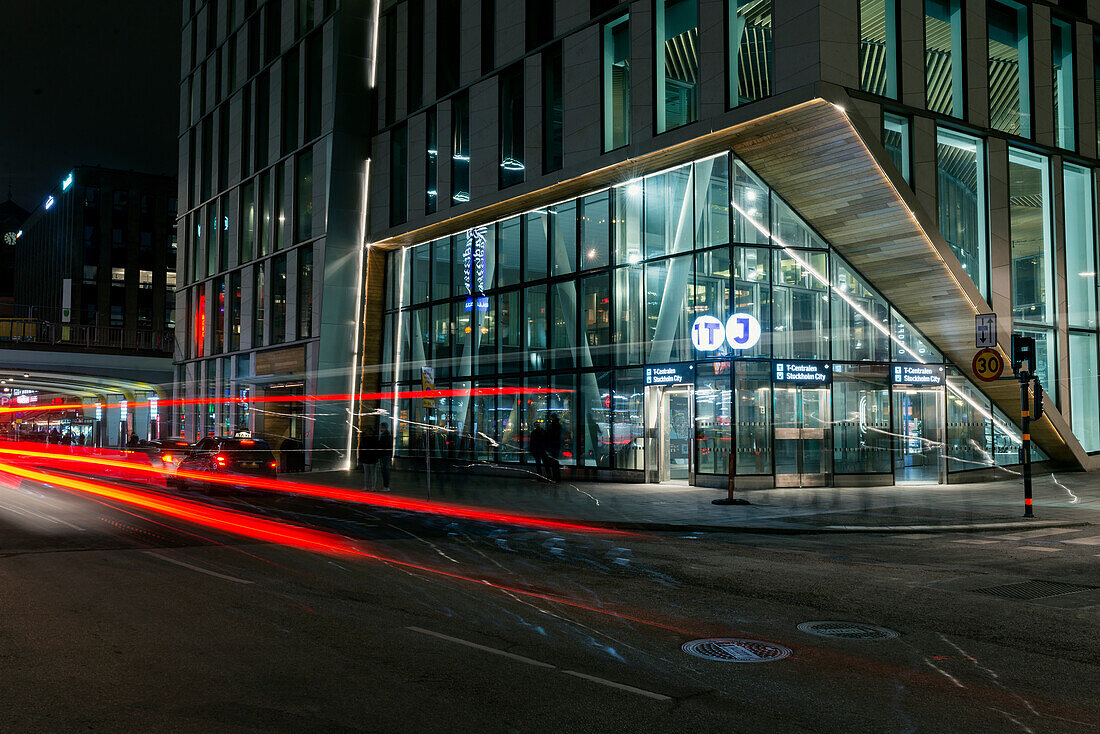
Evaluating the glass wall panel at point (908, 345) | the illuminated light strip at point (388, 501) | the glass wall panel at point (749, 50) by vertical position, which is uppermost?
the glass wall panel at point (749, 50)

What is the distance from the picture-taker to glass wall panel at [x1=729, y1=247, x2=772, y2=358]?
76.5 ft

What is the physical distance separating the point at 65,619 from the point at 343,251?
30.0 meters

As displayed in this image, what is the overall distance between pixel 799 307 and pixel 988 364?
6951 mm

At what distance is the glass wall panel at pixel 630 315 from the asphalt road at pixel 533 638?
506 inches

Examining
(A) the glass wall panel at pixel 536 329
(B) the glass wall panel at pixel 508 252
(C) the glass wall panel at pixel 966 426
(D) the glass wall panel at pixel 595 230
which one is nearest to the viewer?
(C) the glass wall panel at pixel 966 426

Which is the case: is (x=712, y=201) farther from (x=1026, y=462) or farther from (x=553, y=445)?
(x=1026, y=462)

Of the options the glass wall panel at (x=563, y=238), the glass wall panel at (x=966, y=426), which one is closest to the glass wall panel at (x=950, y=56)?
the glass wall panel at (x=966, y=426)

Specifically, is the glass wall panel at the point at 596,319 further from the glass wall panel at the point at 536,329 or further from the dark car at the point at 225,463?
the dark car at the point at 225,463

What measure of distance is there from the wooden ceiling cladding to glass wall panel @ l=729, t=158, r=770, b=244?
382mm

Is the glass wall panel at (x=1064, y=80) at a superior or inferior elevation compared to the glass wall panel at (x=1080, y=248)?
superior

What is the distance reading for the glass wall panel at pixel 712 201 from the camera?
2367 centimetres

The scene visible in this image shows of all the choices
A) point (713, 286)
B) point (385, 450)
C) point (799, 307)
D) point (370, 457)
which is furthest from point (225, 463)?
point (799, 307)

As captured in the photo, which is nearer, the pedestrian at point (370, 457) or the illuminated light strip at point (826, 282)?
the illuminated light strip at point (826, 282)

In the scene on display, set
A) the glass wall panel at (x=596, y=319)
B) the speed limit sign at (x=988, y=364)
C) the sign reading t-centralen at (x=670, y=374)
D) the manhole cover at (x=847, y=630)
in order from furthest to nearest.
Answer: the glass wall panel at (x=596, y=319) < the sign reading t-centralen at (x=670, y=374) < the speed limit sign at (x=988, y=364) < the manhole cover at (x=847, y=630)
